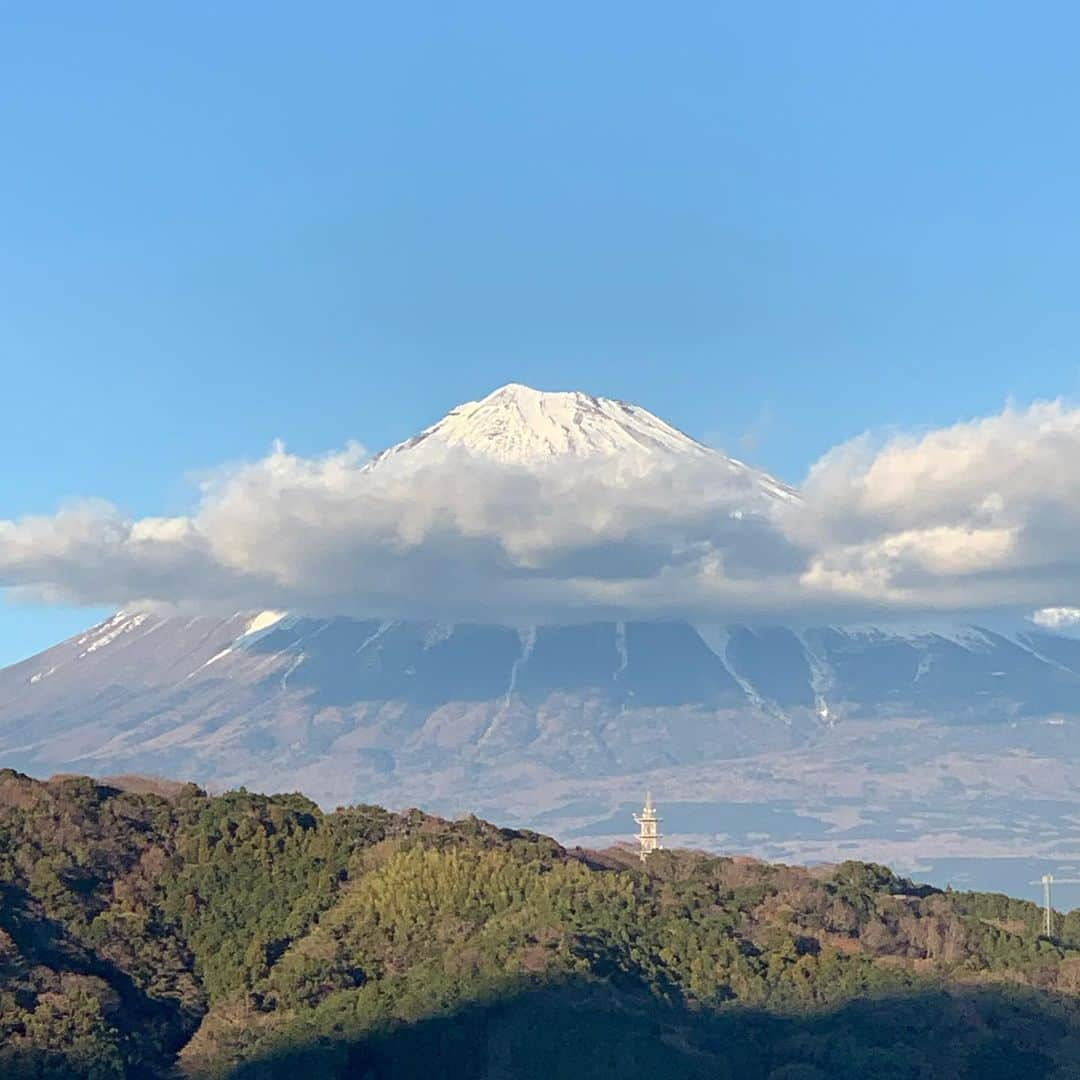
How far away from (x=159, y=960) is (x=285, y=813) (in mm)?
11647

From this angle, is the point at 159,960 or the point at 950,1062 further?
A: the point at 159,960

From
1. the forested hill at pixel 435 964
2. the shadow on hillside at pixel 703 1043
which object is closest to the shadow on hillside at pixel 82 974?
the forested hill at pixel 435 964

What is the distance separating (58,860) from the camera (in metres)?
87.6

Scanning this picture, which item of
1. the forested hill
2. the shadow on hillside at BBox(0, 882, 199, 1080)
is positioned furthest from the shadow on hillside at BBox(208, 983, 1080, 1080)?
the shadow on hillside at BBox(0, 882, 199, 1080)

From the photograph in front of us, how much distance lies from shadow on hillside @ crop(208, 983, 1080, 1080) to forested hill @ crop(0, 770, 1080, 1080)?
89 mm

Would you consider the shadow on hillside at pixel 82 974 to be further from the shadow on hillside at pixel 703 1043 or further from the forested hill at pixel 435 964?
the shadow on hillside at pixel 703 1043

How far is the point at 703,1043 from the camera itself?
80062 millimetres

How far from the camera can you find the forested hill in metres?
75.8

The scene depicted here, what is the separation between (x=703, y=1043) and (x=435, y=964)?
8.96m

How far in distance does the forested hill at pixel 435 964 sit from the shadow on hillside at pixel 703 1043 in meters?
0.09

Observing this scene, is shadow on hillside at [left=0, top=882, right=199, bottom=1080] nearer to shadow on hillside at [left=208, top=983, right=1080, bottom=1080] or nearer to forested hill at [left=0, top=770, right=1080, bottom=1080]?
forested hill at [left=0, top=770, right=1080, bottom=1080]

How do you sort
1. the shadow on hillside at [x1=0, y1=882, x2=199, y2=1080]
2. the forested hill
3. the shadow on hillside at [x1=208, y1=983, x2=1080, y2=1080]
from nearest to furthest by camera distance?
the shadow on hillside at [x1=208, y1=983, x2=1080, y2=1080], the forested hill, the shadow on hillside at [x1=0, y1=882, x2=199, y2=1080]

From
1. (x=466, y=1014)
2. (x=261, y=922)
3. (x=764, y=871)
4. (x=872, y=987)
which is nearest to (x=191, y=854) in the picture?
(x=261, y=922)

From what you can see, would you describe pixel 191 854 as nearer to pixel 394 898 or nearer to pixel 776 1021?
pixel 394 898
